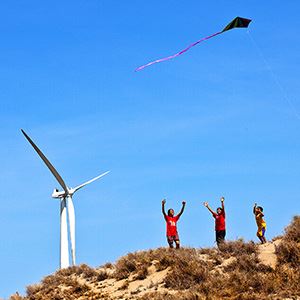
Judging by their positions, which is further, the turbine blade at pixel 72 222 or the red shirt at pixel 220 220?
the turbine blade at pixel 72 222

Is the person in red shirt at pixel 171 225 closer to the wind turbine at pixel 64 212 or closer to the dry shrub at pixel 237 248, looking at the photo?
the dry shrub at pixel 237 248

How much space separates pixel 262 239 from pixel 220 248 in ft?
5.88

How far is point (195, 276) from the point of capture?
24.3m

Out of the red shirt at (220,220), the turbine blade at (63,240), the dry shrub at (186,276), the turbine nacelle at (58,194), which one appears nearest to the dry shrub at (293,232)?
the red shirt at (220,220)

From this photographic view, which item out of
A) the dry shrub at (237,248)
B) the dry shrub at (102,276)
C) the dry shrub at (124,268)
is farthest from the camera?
the dry shrub at (102,276)

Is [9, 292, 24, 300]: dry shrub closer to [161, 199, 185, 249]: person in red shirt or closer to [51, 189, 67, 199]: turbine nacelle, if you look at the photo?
[161, 199, 185, 249]: person in red shirt

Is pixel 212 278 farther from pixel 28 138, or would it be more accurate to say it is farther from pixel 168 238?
pixel 28 138

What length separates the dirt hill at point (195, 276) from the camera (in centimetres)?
2233

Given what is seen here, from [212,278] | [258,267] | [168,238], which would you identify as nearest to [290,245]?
→ [258,267]

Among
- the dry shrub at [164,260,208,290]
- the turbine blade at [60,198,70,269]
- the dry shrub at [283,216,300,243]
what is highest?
the turbine blade at [60,198,70,269]

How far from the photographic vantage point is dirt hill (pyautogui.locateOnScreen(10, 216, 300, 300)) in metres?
22.3

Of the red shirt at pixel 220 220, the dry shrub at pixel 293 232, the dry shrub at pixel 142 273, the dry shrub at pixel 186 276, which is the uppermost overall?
the red shirt at pixel 220 220

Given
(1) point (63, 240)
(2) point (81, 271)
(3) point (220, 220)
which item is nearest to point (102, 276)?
(2) point (81, 271)

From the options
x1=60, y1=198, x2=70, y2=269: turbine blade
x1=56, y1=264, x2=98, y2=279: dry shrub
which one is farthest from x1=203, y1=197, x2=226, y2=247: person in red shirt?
x1=60, y1=198, x2=70, y2=269: turbine blade
